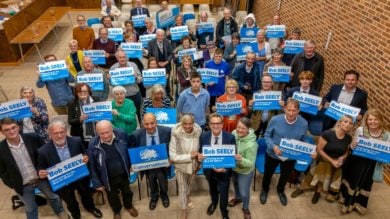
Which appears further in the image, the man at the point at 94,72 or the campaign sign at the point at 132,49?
the campaign sign at the point at 132,49

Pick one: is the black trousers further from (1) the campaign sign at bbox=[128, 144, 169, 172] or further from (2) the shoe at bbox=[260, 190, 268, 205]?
(1) the campaign sign at bbox=[128, 144, 169, 172]

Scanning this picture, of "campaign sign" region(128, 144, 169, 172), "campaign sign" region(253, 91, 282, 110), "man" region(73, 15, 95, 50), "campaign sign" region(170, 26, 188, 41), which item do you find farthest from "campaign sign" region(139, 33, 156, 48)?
"campaign sign" region(128, 144, 169, 172)

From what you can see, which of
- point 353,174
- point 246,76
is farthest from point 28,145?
point 353,174

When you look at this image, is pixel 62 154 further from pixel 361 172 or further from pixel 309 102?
pixel 361 172

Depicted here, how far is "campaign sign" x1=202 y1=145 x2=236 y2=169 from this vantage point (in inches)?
153

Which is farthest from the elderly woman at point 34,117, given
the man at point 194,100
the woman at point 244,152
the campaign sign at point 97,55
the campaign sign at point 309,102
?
A: the campaign sign at point 309,102

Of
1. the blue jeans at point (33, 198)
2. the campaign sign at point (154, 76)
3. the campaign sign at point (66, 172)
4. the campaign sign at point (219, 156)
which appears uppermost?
the campaign sign at point (154, 76)

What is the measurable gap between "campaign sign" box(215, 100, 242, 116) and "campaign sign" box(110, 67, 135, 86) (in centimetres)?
171

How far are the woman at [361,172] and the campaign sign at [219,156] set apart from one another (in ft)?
5.13

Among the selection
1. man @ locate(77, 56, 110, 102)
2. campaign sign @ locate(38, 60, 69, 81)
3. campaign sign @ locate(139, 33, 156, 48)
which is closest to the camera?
campaign sign @ locate(38, 60, 69, 81)

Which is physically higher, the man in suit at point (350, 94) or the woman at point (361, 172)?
the man in suit at point (350, 94)

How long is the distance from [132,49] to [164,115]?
7.56ft

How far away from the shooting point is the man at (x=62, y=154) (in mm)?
3762

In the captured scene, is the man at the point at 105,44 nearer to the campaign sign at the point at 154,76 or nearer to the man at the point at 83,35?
the man at the point at 83,35
